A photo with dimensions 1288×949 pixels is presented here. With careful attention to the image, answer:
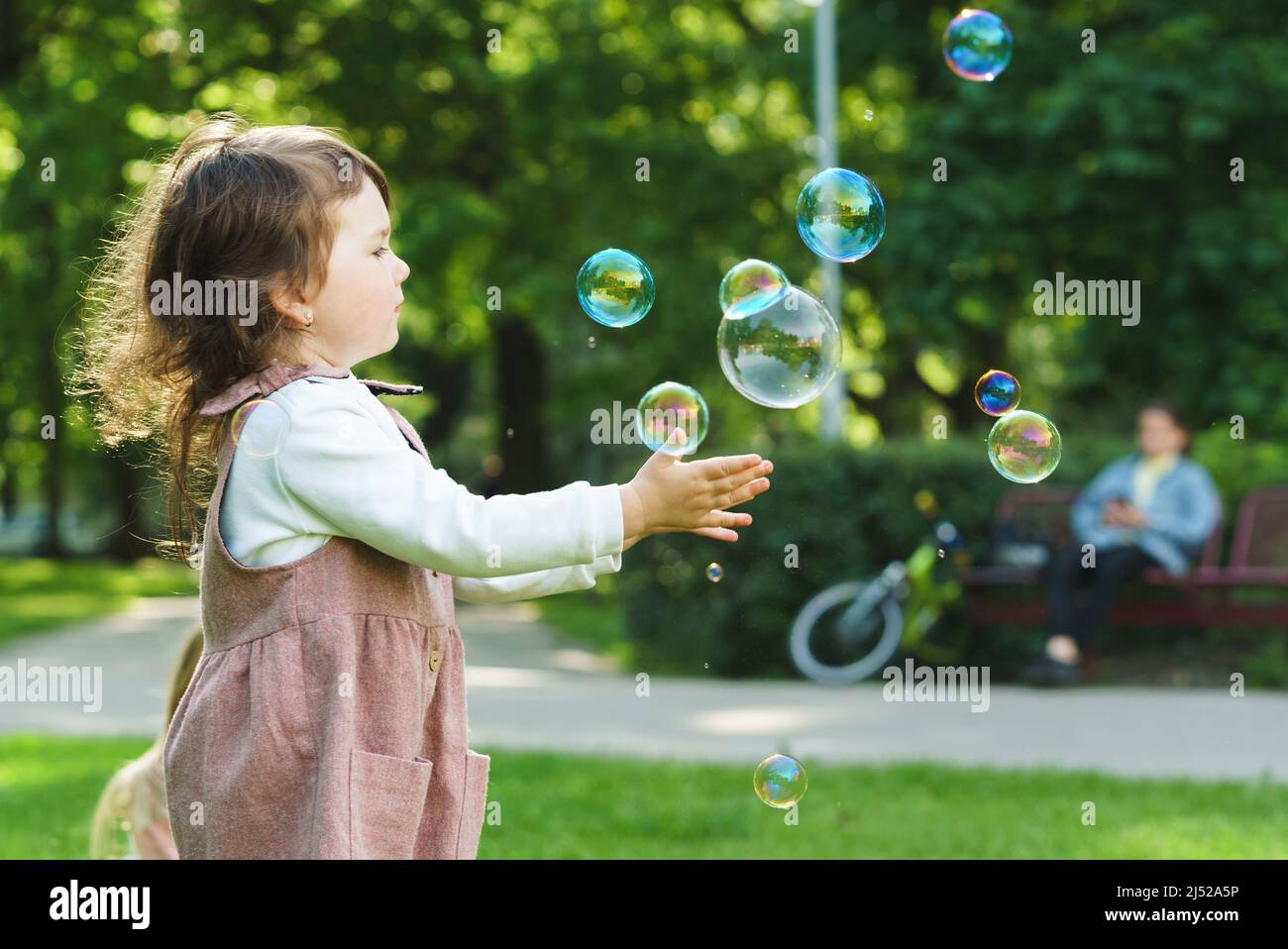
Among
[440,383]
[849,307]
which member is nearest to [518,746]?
[849,307]

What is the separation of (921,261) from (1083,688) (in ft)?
19.2

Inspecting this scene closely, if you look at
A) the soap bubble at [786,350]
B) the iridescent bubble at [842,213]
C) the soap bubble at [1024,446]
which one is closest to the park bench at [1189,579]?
the soap bubble at [1024,446]

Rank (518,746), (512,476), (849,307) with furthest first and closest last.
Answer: (512,476), (849,307), (518,746)

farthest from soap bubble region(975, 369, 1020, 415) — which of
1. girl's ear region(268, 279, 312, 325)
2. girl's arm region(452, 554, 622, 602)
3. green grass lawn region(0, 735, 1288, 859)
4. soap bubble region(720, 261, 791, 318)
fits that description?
girl's ear region(268, 279, 312, 325)

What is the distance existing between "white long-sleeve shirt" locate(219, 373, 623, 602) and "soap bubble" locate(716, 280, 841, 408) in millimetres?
1538

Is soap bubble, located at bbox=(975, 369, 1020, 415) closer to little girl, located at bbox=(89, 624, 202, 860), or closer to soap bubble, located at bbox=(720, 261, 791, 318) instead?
soap bubble, located at bbox=(720, 261, 791, 318)

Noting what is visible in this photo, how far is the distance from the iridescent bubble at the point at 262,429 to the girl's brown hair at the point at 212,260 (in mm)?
73

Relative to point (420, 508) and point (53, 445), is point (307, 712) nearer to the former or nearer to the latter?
point (420, 508)

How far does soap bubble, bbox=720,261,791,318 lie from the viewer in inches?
156

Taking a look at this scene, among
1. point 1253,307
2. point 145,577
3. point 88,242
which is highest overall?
point 88,242

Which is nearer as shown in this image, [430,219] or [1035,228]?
[1035,228]

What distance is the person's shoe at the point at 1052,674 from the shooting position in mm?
8984

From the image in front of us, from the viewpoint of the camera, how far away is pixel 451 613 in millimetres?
2725

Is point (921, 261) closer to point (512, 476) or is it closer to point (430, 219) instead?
point (430, 219)
